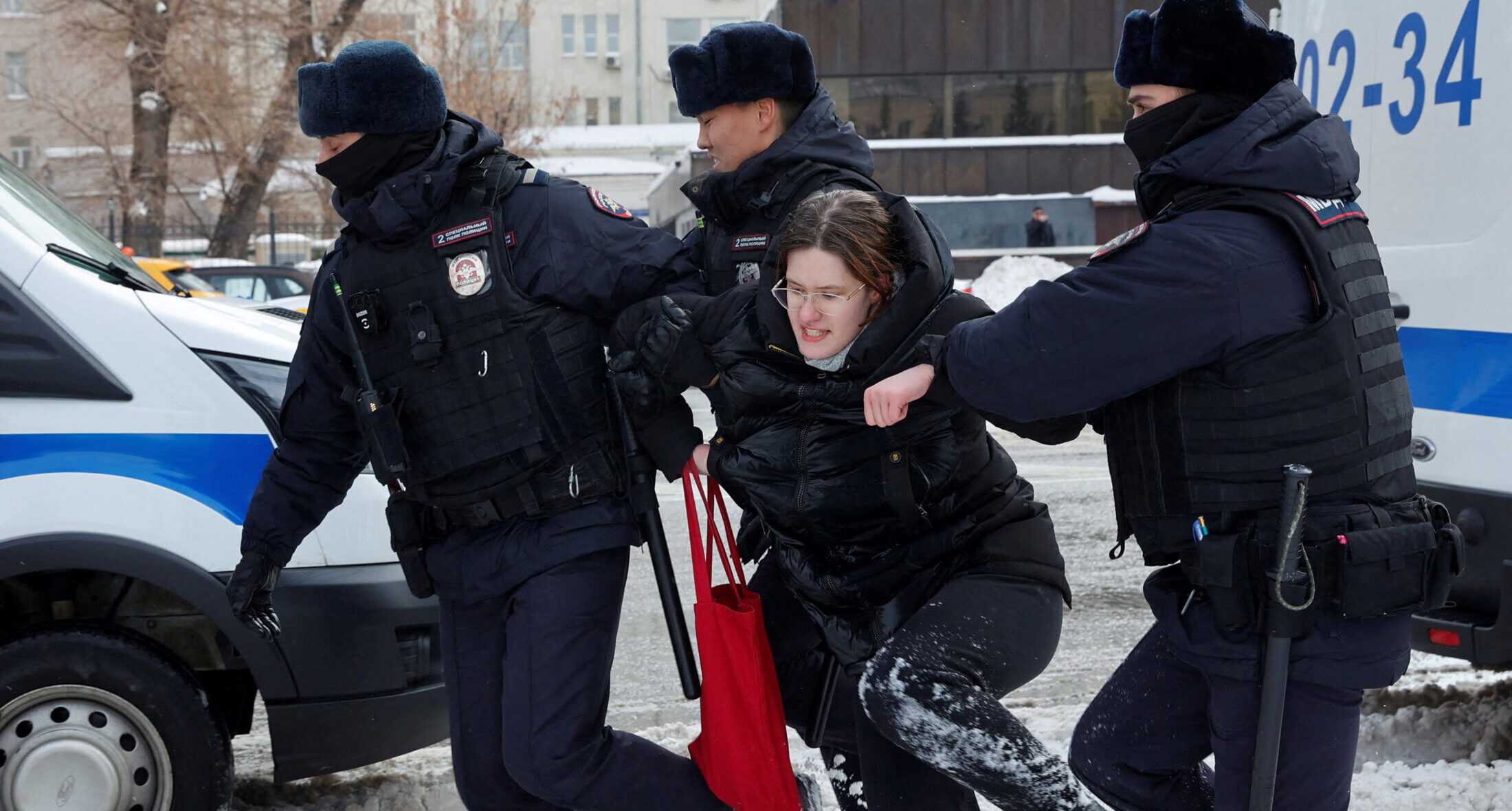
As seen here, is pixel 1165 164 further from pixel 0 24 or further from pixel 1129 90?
pixel 0 24

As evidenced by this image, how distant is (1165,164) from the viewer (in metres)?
2.34

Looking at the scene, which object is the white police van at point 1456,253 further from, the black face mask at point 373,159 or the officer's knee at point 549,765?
the black face mask at point 373,159

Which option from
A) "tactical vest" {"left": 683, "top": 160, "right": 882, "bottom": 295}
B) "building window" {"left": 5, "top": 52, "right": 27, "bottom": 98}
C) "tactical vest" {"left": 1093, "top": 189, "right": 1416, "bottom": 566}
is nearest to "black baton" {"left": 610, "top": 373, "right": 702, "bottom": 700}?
"tactical vest" {"left": 683, "top": 160, "right": 882, "bottom": 295}

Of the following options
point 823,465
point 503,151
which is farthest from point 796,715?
point 503,151

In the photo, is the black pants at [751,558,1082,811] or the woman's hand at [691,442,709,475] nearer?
the black pants at [751,558,1082,811]

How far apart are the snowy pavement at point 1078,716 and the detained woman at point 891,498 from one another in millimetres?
1341

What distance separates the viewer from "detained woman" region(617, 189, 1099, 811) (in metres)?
2.59

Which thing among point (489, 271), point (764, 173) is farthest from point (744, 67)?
point (489, 271)

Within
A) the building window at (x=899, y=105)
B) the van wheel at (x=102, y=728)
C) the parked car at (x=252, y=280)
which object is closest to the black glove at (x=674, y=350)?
the van wheel at (x=102, y=728)

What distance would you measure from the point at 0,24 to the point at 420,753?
52.3m

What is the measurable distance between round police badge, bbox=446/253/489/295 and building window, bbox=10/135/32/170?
148 feet

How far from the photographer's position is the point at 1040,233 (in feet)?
80.9

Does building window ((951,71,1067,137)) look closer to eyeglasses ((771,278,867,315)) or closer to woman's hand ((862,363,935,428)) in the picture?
eyeglasses ((771,278,867,315))

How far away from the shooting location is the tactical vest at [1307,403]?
7.34 feet
